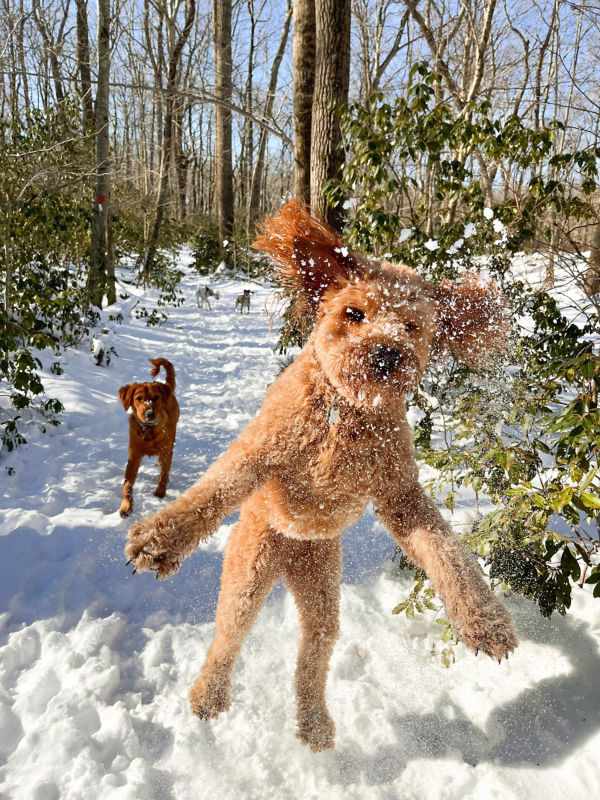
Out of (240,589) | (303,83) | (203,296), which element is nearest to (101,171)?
(203,296)

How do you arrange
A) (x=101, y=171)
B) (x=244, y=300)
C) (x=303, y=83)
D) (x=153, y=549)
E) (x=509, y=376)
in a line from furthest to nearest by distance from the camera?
(x=244, y=300), (x=101, y=171), (x=303, y=83), (x=509, y=376), (x=153, y=549)

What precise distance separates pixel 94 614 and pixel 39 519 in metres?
0.85

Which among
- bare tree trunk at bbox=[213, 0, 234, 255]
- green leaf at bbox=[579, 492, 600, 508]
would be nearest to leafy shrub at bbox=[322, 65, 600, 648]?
green leaf at bbox=[579, 492, 600, 508]

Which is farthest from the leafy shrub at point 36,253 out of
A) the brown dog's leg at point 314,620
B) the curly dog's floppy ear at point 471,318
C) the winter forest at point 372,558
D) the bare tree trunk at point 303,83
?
the curly dog's floppy ear at point 471,318

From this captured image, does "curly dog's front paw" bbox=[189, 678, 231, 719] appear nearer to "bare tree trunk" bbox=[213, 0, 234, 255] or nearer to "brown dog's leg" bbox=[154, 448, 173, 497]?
"brown dog's leg" bbox=[154, 448, 173, 497]

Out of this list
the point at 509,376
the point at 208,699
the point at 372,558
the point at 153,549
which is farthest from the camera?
the point at 372,558

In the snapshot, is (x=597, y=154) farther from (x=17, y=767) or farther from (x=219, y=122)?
(x=219, y=122)

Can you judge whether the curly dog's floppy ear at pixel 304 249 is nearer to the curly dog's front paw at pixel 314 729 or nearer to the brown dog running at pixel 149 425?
the curly dog's front paw at pixel 314 729

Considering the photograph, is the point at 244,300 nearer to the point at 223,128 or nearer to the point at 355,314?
the point at 223,128

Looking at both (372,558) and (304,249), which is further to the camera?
(372,558)

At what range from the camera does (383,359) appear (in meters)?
0.97

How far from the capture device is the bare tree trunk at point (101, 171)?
6434 mm

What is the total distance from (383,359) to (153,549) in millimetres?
615

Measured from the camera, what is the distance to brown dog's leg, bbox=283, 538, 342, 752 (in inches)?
56.9
